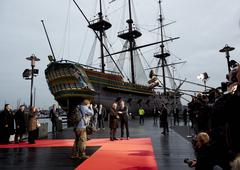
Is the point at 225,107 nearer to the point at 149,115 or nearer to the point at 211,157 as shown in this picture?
A: the point at 211,157

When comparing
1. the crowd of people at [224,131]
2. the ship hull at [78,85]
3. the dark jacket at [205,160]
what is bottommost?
the dark jacket at [205,160]

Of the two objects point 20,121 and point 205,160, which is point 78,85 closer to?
point 20,121

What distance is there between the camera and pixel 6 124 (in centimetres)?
1309

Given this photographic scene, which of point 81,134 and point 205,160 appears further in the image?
point 81,134

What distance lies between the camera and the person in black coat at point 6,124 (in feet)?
43.0

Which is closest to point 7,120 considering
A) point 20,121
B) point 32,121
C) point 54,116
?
point 20,121

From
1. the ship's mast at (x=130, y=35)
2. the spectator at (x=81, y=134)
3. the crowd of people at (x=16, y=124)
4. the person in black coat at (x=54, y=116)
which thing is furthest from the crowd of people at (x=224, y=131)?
the ship's mast at (x=130, y=35)

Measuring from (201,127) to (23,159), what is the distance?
17.8 ft

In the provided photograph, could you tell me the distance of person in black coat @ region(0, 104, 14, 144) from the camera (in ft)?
43.0

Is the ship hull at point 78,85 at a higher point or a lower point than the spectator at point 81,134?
higher

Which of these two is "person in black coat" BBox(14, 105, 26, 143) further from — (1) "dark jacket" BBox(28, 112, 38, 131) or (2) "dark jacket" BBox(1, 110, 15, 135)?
(1) "dark jacket" BBox(28, 112, 38, 131)

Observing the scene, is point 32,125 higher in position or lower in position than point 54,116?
lower

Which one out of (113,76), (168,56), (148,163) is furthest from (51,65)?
(168,56)

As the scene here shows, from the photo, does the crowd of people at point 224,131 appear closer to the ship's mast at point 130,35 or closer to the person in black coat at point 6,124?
the person in black coat at point 6,124
